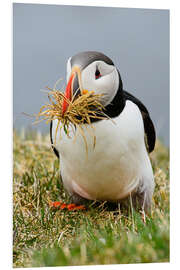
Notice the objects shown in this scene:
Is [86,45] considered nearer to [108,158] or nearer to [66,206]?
[108,158]

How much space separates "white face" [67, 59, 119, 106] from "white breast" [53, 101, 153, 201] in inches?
6.5

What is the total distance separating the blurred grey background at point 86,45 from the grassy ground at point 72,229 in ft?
1.81

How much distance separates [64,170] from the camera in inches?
131

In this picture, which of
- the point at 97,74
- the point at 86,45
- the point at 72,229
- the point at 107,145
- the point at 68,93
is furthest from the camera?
the point at 86,45

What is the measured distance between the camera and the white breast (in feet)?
10.0

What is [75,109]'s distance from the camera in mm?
2807

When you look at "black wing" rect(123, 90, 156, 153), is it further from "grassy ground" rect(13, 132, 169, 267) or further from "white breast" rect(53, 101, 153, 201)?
"grassy ground" rect(13, 132, 169, 267)

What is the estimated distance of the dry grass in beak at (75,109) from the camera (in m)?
2.79

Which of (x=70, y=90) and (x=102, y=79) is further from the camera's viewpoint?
(x=102, y=79)

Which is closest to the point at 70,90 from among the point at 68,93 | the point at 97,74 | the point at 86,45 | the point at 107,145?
the point at 68,93

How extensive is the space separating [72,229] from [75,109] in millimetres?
820

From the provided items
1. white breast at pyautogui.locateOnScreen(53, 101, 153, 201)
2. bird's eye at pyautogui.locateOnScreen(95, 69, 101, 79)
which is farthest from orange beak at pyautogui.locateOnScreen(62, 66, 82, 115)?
white breast at pyautogui.locateOnScreen(53, 101, 153, 201)
